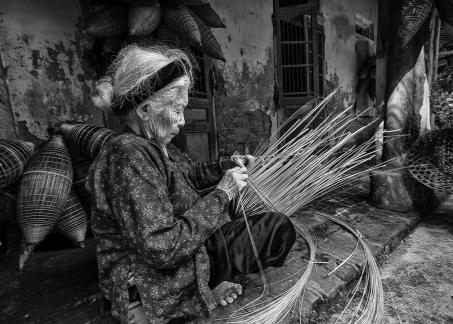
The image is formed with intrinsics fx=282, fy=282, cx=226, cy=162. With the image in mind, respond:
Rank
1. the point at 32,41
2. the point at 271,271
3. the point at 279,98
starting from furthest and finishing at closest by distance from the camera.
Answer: the point at 279,98 → the point at 32,41 → the point at 271,271

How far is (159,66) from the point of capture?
0.99m

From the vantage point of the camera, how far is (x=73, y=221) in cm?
176

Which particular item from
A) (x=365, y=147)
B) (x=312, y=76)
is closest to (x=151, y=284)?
(x=365, y=147)

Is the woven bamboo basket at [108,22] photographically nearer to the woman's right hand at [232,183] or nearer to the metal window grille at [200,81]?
the metal window grille at [200,81]

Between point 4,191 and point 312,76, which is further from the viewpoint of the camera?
point 312,76

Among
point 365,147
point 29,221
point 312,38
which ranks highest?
point 312,38

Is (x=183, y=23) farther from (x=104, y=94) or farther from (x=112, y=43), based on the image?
(x=104, y=94)

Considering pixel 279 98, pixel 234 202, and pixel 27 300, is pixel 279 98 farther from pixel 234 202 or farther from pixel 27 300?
pixel 27 300

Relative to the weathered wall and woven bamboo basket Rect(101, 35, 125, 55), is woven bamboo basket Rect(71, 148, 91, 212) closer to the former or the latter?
woven bamboo basket Rect(101, 35, 125, 55)

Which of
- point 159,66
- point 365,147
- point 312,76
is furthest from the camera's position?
point 312,76

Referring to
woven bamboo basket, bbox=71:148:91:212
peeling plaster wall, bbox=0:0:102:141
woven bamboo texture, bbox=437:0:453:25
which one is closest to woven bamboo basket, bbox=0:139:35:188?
woven bamboo basket, bbox=71:148:91:212

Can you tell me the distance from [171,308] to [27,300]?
815 millimetres

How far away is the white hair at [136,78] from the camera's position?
0.98 m

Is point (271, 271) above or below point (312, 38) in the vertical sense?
below
